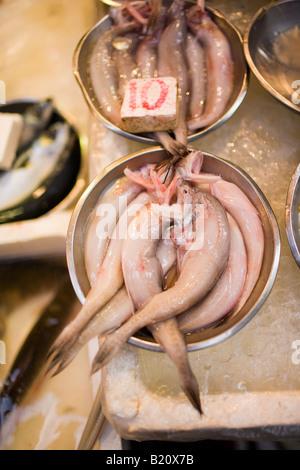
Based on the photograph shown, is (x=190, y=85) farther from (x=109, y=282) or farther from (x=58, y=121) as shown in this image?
(x=109, y=282)

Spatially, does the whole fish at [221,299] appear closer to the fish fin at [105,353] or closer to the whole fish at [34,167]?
the fish fin at [105,353]

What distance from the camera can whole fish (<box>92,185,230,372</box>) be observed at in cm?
129

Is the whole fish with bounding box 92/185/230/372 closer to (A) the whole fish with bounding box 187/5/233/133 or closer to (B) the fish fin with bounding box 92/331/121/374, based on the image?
(B) the fish fin with bounding box 92/331/121/374

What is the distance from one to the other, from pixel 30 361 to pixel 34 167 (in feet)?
4.40

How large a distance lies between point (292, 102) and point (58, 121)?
5.47ft

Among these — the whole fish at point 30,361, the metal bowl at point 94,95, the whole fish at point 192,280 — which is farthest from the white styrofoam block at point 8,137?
the whole fish at point 192,280

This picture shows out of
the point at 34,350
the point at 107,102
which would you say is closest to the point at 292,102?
the point at 107,102

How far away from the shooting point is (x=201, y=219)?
60.5 inches

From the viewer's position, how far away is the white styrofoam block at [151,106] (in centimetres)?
173

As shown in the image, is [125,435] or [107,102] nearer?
[125,435]

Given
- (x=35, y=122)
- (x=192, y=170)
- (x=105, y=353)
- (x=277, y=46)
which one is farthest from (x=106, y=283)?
(x=277, y=46)

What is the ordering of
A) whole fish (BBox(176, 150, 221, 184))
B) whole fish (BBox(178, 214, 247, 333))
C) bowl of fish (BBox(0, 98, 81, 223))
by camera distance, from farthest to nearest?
bowl of fish (BBox(0, 98, 81, 223))
whole fish (BBox(176, 150, 221, 184))
whole fish (BBox(178, 214, 247, 333))

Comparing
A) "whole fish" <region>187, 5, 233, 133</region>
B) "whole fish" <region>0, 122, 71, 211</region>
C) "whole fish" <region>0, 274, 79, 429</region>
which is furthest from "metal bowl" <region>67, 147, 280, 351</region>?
"whole fish" <region>0, 122, 71, 211</region>

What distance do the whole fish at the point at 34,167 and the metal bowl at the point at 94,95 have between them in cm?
50
